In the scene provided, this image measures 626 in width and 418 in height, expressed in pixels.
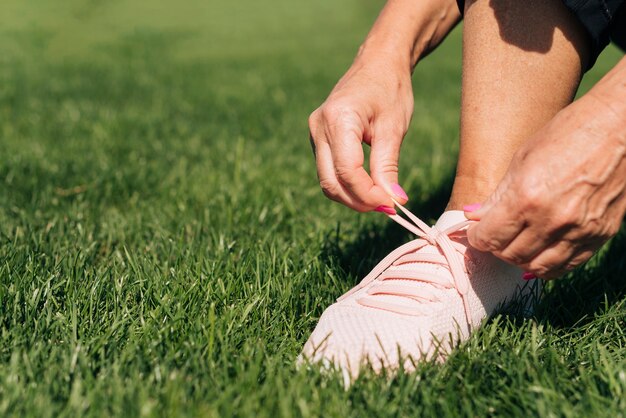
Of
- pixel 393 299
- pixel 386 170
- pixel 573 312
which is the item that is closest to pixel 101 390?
pixel 393 299

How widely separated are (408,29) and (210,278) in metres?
0.86

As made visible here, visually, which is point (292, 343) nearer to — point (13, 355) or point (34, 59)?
point (13, 355)

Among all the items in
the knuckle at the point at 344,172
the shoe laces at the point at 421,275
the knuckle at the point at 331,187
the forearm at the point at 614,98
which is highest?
the forearm at the point at 614,98

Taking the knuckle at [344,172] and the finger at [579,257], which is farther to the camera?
the knuckle at [344,172]

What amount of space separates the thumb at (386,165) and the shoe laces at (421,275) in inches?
1.3

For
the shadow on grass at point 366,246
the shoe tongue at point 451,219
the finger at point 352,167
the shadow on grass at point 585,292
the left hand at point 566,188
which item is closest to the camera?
the left hand at point 566,188

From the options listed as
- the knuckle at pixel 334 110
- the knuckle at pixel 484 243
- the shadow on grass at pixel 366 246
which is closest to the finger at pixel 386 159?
the knuckle at pixel 334 110

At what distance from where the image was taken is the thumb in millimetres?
1718

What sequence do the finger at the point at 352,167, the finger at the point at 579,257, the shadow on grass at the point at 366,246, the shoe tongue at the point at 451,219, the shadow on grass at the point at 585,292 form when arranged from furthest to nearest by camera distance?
the shadow on grass at the point at 366,246, the shadow on grass at the point at 585,292, the shoe tongue at the point at 451,219, the finger at the point at 352,167, the finger at the point at 579,257

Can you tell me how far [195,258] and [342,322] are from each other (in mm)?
635

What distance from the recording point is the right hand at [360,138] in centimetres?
167

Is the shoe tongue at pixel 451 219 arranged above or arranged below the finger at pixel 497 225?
below

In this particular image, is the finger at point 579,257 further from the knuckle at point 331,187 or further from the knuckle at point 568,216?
the knuckle at point 331,187

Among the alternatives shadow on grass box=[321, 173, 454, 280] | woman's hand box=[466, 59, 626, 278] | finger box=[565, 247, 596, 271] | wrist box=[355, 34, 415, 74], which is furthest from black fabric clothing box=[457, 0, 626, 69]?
shadow on grass box=[321, 173, 454, 280]
